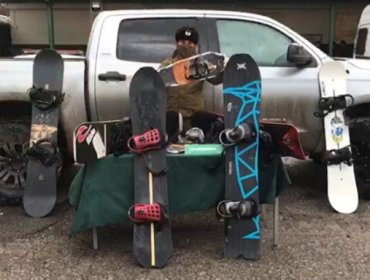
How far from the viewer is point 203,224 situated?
5176 millimetres

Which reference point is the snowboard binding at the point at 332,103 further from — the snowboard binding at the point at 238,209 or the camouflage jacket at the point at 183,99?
the snowboard binding at the point at 238,209

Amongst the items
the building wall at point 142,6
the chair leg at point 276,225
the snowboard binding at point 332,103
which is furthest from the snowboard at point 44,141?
the building wall at point 142,6

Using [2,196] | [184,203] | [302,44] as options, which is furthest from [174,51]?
[2,196]

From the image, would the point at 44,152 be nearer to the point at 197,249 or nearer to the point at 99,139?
the point at 99,139

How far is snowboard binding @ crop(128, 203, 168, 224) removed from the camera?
418 cm

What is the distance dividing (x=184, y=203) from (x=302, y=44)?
2306 mm

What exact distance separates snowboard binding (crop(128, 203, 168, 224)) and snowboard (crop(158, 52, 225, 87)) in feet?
4.44

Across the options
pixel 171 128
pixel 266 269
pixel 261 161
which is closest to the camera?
pixel 266 269

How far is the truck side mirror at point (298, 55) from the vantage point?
5.58m

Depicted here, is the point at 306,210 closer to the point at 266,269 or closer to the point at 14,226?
the point at 266,269

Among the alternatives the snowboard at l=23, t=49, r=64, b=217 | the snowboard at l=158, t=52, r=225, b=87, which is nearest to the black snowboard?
the snowboard at l=158, t=52, r=225, b=87

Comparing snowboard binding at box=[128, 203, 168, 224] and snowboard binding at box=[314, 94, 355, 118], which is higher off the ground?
snowboard binding at box=[314, 94, 355, 118]

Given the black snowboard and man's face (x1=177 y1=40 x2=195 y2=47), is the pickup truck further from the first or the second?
Result: the black snowboard

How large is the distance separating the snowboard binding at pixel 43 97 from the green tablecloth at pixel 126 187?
1349mm
